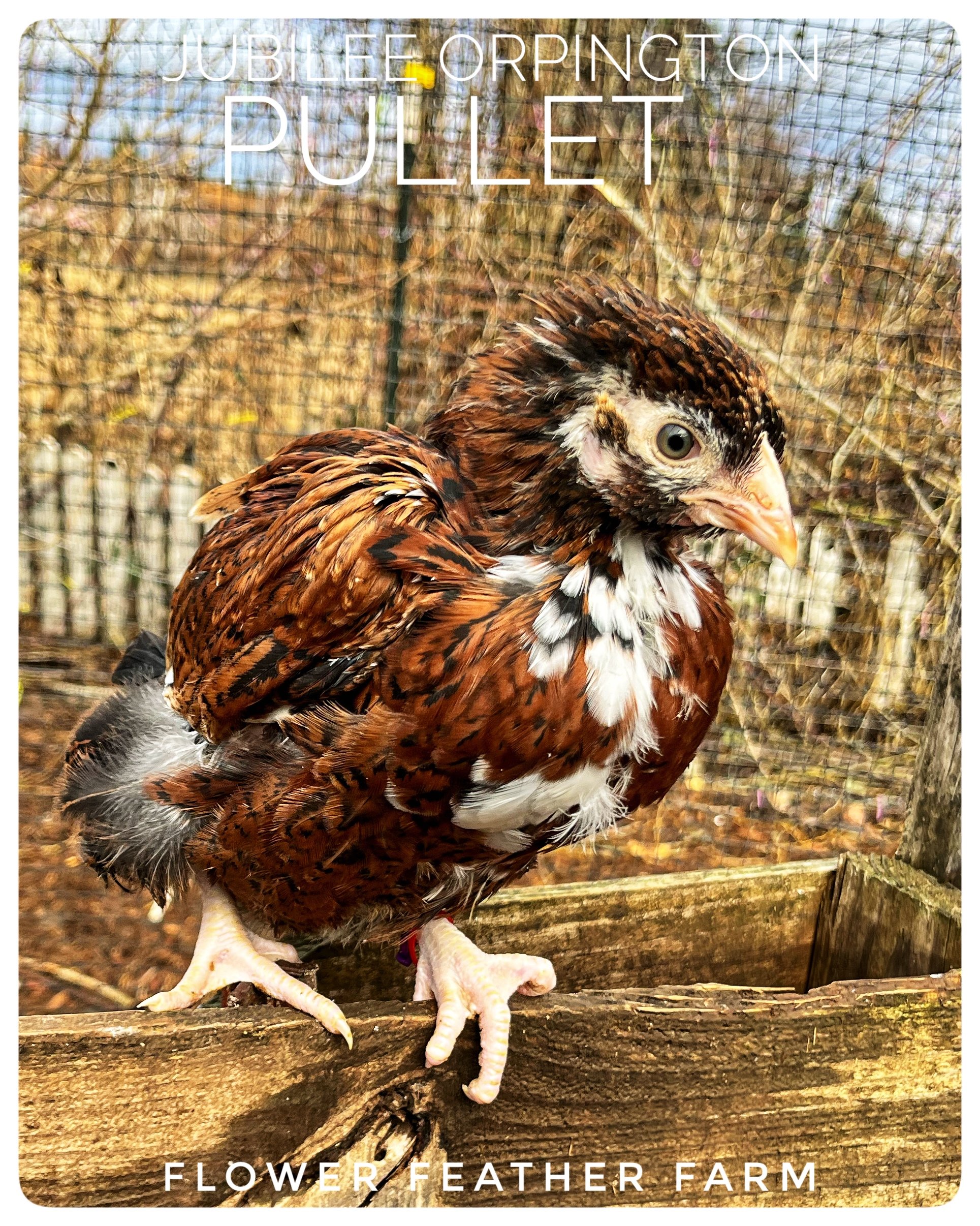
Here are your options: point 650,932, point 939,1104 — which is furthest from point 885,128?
point 939,1104

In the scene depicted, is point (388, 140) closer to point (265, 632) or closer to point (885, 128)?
point (885, 128)

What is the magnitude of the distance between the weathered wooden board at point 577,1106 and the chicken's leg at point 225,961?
0.12 metres

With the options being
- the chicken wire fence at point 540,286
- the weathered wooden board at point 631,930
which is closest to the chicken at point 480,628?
the weathered wooden board at point 631,930

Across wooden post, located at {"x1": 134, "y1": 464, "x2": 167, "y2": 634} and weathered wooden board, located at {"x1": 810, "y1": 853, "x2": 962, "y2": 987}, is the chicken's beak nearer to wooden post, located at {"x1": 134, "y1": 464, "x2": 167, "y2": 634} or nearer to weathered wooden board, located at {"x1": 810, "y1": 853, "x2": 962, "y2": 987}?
weathered wooden board, located at {"x1": 810, "y1": 853, "x2": 962, "y2": 987}

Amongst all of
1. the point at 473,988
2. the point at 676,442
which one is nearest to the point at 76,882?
the point at 473,988

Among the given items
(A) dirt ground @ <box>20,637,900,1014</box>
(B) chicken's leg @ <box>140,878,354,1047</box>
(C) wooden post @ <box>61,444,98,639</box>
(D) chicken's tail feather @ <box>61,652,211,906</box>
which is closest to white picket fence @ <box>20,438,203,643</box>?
(C) wooden post @ <box>61,444,98,639</box>

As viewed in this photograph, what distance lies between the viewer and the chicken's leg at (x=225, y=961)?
4.69ft

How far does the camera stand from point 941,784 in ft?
5.39

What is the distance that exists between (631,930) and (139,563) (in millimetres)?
1922

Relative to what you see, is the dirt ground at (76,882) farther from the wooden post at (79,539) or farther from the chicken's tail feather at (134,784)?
the chicken's tail feather at (134,784)

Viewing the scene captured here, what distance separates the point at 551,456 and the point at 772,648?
82.7 inches

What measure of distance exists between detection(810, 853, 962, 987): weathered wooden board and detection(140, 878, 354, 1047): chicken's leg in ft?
2.68

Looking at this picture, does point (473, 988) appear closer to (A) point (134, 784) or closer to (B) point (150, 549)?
(A) point (134, 784)

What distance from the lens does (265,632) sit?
4.20 feet
